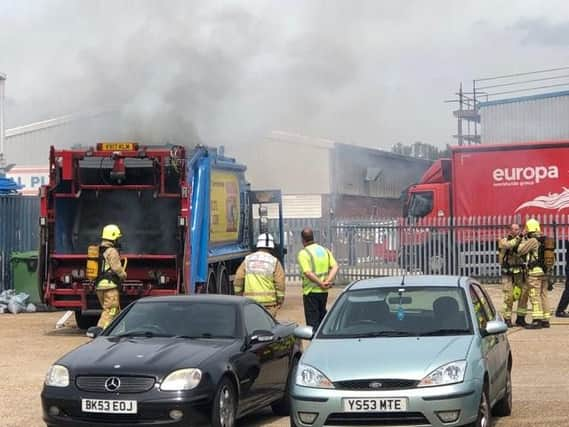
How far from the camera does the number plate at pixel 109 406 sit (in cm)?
789

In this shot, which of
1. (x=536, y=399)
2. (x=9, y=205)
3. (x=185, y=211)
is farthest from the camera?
(x=9, y=205)

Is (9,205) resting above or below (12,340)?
above

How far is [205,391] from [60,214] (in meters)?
9.17

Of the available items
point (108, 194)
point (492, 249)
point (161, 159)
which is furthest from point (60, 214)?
point (492, 249)

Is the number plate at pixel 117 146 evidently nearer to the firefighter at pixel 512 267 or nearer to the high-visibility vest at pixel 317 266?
the high-visibility vest at pixel 317 266

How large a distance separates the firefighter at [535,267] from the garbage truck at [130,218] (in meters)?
5.17

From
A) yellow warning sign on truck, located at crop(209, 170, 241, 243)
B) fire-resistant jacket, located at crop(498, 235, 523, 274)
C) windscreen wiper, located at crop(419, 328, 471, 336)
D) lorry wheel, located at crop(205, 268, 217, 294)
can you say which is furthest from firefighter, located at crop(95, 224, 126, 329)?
windscreen wiper, located at crop(419, 328, 471, 336)

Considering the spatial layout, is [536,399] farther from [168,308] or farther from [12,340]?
[12,340]

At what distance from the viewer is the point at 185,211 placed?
615 inches

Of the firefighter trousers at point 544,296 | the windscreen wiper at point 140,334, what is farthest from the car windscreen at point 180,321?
the firefighter trousers at point 544,296

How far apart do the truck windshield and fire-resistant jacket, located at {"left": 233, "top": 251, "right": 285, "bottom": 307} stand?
57.2ft

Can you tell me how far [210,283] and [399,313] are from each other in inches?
354

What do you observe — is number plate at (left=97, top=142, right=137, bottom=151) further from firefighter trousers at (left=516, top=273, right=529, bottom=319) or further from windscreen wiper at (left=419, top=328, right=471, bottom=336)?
windscreen wiper at (left=419, top=328, right=471, bottom=336)

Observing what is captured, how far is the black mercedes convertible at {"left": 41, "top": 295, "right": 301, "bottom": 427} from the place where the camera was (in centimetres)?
793
